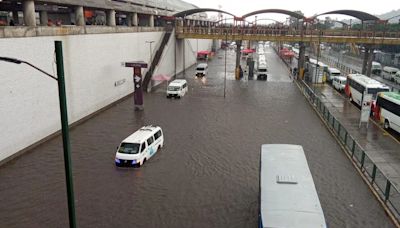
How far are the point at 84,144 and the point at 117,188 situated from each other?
22.8ft

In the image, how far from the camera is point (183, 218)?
13.6m

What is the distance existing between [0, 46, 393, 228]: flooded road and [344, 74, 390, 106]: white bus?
5.75 meters

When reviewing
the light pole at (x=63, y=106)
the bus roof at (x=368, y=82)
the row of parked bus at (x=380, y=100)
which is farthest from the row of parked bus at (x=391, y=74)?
the light pole at (x=63, y=106)

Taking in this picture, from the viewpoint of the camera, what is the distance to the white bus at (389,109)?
78.4 ft

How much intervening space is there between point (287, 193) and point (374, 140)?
15641 millimetres

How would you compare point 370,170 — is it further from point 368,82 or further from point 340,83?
point 340,83

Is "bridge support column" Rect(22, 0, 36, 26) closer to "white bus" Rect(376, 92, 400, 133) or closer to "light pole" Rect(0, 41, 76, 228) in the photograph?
"light pole" Rect(0, 41, 76, 228)

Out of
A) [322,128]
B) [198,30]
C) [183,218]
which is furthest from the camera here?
[198,30]

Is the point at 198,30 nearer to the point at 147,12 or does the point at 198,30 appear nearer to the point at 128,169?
the point at 147,12

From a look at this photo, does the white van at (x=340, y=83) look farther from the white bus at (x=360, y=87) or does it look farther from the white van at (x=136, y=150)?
the white van at (x=136, y=150)

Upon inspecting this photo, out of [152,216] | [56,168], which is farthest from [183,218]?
[56,168]

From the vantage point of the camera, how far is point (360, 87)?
31.9 m

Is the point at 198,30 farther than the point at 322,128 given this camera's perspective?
Yes

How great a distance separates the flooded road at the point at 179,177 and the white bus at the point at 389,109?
464cm
